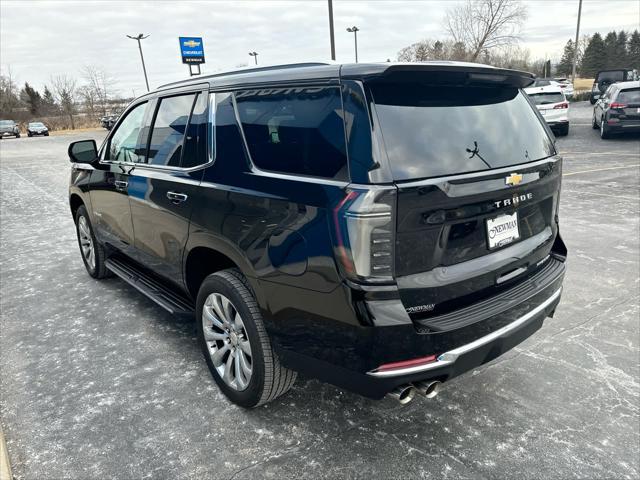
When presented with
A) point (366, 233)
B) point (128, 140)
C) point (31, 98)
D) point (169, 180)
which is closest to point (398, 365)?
point (366, 233)

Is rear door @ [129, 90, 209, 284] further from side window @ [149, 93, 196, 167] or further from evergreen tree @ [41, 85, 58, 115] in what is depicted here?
evergreen tree @ [41, 85, 58, 115]

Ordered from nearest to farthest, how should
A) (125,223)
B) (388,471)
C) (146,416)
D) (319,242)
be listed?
(319,242)
(388,471)
(146,416)
(125,223)

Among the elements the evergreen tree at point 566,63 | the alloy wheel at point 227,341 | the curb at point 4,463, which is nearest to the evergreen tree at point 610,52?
the evergreen tree at point 566,63

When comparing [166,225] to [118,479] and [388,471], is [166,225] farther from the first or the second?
[388,471]

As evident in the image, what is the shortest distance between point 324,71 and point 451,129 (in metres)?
0.65

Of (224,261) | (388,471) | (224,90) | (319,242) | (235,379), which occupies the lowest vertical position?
(388,471)

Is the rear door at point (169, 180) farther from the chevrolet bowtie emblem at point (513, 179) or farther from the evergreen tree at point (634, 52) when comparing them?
the evergreen tree at point (634, 52)

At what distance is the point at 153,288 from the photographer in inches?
147

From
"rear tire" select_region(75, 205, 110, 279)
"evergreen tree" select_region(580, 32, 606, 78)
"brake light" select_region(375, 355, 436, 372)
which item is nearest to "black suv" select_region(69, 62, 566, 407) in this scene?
"brake light" select_region(375, 355, 436, 372)

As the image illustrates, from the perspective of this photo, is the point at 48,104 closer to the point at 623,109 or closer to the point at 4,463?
the point at 623,109

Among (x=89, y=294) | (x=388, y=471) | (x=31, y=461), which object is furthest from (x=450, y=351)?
(x=89, y=294)

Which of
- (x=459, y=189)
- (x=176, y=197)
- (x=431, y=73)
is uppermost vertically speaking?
(x=431, y=73)

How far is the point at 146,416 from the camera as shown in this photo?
280 centimetres

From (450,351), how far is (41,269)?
201 inches
